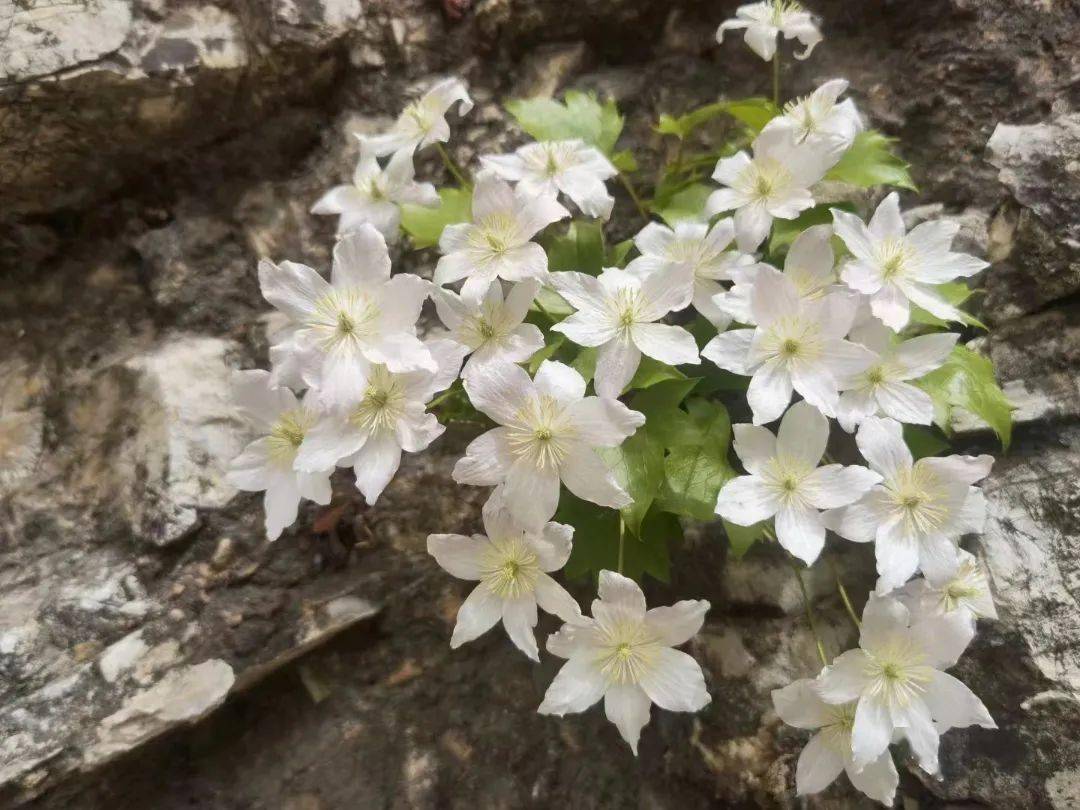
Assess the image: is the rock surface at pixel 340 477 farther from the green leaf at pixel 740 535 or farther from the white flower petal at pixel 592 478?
the white flower petal at pixel 592 478

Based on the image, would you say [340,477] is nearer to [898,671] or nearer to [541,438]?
[541,438]

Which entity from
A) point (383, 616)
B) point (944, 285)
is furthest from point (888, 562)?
point (383, 616)

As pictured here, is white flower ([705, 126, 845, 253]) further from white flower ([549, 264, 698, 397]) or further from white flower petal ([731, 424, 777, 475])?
white flower petal ([731, 424, 777, 475])

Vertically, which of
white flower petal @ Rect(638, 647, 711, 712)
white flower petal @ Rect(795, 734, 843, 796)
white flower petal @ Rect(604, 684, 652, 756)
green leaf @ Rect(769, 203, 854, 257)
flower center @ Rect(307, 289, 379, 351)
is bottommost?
white flower petal @ Rect(795, 734, 843, 796)

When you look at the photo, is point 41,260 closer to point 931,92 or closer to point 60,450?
point 60,450

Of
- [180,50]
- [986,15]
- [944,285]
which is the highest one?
[180,50]

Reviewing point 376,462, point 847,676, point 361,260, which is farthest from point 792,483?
point 361,260

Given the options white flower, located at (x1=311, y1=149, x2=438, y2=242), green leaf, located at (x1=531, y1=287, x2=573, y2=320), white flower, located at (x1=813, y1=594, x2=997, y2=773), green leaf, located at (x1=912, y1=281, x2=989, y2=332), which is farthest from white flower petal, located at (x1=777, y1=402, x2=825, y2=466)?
white flower, located at (x1=311, y1=149, x2=438, y2=242)
